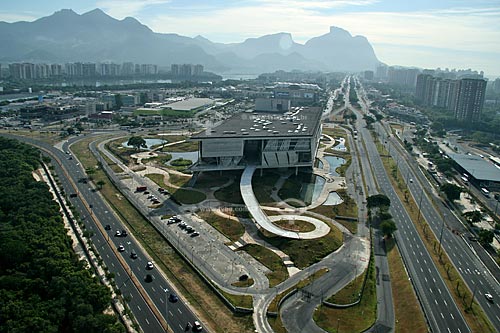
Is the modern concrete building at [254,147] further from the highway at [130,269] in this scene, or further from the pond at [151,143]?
the pond at [151,143]

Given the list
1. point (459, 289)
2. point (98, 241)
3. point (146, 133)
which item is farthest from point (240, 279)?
point (146, 133)

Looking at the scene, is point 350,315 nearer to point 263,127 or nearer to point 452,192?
point 452,192

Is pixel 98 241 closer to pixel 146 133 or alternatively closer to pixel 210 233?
pixel 210 233

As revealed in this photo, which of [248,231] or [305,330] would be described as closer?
[305,330]

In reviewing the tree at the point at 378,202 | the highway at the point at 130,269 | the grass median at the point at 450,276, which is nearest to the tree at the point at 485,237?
the grass median at the point at 450,276

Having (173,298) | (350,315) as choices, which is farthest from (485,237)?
(173,298)

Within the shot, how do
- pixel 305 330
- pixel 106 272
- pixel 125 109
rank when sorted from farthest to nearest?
pixel 125 109, pixel 106 272, pixel 305 330
